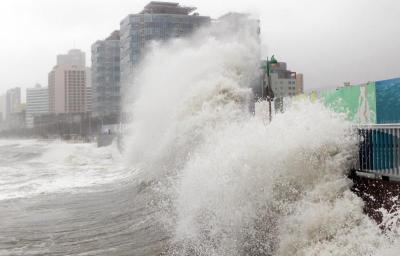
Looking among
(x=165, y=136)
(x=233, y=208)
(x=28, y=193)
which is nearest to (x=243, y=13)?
(x=165, y=136)

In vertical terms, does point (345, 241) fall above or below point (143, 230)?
above

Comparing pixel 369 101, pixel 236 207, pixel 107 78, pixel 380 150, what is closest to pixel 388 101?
pixel 369 101

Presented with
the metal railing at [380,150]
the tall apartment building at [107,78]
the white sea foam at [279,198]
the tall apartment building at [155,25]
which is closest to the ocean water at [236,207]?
the white sea foam at [279,198]

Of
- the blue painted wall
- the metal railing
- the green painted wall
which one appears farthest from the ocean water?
the blue painted wall

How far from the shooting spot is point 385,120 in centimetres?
1153

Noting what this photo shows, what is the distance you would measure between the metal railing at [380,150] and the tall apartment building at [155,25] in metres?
80.2

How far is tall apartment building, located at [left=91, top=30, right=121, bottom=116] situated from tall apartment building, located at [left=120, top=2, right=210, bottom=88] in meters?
18.5

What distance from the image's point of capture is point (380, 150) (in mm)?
8734

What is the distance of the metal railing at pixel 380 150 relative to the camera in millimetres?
8375

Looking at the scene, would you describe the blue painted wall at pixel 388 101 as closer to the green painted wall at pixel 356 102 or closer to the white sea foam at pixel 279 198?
the green painted wall at pixel 356 102

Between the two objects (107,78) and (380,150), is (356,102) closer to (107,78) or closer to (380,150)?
(380,150)

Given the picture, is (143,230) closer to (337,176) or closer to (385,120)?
(337,176)

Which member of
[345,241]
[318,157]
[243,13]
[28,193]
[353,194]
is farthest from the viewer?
[243,13]

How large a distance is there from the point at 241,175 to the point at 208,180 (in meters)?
1.09
